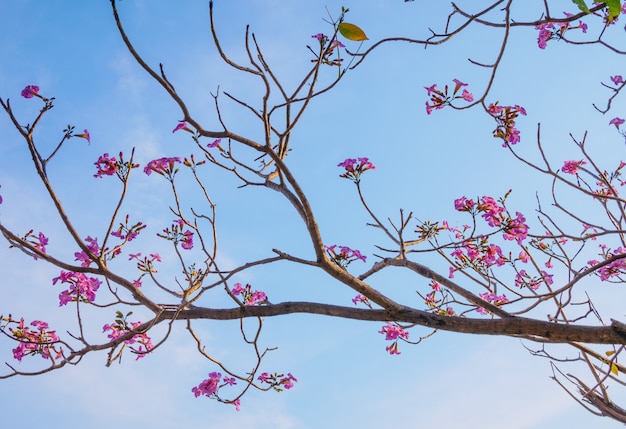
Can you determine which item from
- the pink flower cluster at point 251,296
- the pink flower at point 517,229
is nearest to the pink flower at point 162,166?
the pink flower cluster at point 251,296

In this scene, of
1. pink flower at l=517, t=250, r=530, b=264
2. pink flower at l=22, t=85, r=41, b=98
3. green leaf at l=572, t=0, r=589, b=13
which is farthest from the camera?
pink flower at l=517, t=250, r=530, b=264

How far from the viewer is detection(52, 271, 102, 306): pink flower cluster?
9.70 ft

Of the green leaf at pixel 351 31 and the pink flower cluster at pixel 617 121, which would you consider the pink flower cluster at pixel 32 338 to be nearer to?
the green leaf at pixel 351 31

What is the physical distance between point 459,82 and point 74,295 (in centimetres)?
252

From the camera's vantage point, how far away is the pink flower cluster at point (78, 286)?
2.96 meters

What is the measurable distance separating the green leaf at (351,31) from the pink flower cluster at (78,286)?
1937 mm

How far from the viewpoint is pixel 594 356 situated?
9.71 ft

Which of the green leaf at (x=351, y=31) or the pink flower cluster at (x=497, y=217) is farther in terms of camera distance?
the pink flower cluster at (x=497, y=217)

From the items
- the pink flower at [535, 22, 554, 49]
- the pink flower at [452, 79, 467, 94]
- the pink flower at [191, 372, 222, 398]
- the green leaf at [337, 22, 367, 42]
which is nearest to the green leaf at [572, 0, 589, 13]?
the green leaf at [337, 22, 367, 42]

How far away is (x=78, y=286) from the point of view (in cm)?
297

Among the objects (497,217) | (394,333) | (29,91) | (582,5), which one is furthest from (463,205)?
(29,91)

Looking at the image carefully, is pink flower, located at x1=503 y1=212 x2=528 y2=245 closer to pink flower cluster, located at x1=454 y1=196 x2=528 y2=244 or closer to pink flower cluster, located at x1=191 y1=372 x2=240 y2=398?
pink flower cluster, located at x1=454 y1=196 x2=528 y2=244

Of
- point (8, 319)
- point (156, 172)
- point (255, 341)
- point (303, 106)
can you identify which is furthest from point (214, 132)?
point (8, 319)

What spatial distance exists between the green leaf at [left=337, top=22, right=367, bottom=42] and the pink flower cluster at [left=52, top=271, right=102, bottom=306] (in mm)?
1937
